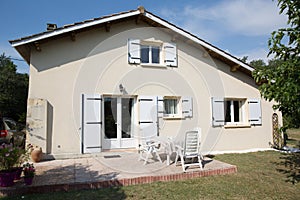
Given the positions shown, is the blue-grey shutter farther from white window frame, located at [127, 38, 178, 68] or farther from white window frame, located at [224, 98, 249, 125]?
white window frame, located at [224, 98, 249, 125]

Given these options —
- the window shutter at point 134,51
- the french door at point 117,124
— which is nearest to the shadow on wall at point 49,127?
the french door at point 117,124

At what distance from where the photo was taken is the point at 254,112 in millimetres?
9719

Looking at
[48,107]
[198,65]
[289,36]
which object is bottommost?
[48,107]

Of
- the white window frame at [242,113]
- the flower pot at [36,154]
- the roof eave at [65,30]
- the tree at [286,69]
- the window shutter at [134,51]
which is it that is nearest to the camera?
the tree at [286,69]

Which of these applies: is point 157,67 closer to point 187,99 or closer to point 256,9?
point 187,99

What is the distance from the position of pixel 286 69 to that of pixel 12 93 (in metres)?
20.1

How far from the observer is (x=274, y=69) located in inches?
173

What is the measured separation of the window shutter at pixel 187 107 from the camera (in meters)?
8.80

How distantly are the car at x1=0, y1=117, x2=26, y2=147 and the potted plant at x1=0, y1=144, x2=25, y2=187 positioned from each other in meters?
5.37

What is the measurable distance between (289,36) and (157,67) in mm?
5149

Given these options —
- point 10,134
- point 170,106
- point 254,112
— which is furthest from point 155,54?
point 10,134

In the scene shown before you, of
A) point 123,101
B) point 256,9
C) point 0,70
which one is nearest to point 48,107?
point 123,101

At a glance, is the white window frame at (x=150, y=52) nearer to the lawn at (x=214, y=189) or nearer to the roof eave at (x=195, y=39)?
the roof eave at (x=195, y=39)

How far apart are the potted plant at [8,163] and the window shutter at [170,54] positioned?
618cm
